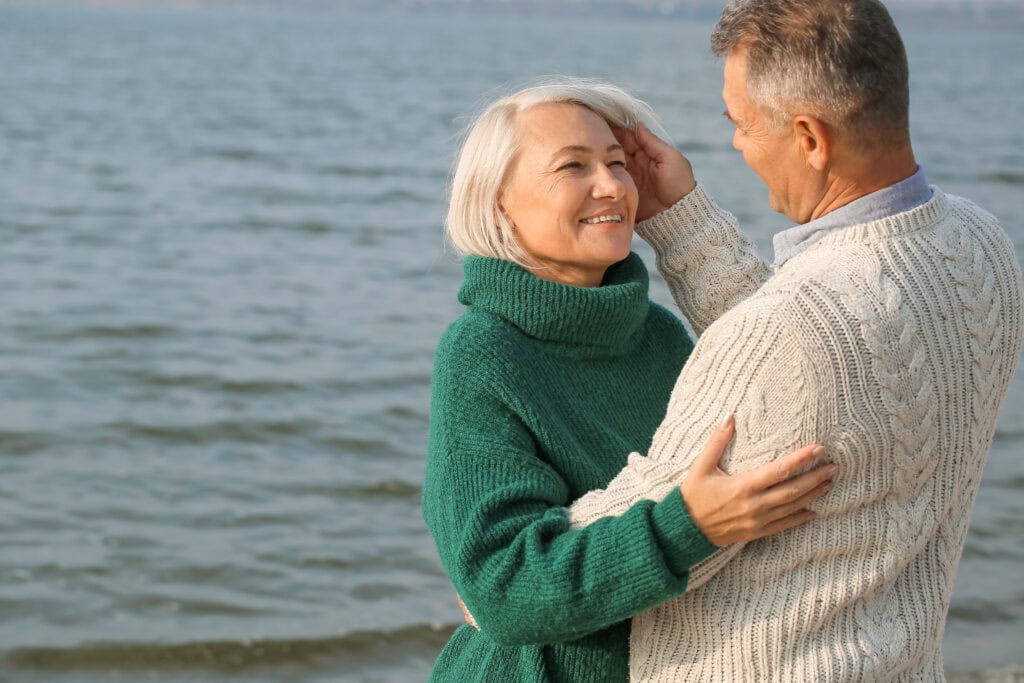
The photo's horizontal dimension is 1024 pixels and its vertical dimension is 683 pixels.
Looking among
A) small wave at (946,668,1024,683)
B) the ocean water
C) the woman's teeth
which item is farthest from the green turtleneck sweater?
small wave at (946,668,1024,683)

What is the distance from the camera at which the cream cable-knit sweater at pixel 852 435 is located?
183 cm

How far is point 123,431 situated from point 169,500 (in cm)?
104

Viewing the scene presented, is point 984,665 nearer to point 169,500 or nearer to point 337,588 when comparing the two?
point 337,588

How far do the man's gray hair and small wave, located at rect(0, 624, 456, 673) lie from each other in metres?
3.48

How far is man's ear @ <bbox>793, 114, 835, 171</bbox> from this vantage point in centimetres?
192

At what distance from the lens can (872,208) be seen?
194cm

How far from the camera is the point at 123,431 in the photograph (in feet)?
23.1

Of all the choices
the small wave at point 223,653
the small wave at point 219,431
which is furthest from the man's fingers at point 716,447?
the small wave at point 219,431

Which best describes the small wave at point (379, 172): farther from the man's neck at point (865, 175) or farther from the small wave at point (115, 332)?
the man's neck at point (865, 175)

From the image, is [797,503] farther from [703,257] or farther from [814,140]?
[703,257]

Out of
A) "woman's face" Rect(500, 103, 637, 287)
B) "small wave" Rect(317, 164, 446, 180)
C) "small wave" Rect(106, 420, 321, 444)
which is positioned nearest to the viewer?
"woman's face" Rect(500, 103, 637, 287)

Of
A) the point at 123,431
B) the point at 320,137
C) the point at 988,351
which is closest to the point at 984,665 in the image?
the point at 988,351

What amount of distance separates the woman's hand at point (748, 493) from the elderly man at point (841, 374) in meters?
0.02

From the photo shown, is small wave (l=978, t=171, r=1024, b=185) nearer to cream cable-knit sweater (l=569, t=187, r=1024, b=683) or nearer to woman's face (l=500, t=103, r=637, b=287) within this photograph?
woman's face (l=500, t=103, r=637, b=287)
